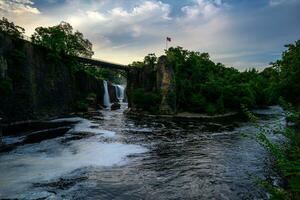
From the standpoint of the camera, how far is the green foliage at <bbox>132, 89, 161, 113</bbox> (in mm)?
51969

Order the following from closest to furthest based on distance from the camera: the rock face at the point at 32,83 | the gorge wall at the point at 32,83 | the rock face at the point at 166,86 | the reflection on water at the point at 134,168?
the reflection on water at the point at 134,168 → the gorge wall at the point at 32,83 → the rock face at the point at 32,83 → the rock face at the point at 166,86

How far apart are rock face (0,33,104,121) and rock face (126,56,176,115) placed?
14.2m

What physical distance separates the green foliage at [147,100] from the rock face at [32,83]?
11.4m

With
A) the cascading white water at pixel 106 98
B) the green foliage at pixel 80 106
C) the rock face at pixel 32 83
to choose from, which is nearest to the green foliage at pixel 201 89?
the green foliage at pixel 80 106

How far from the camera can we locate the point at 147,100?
52.4 metres

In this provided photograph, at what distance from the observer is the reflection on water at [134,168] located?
39.9ft

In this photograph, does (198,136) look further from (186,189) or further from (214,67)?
(214,67)

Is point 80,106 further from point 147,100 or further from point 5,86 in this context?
point 5,86

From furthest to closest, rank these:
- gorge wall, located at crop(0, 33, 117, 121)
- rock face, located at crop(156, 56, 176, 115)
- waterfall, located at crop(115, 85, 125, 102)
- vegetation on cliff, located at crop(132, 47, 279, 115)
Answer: waterfall, located at crop(115, 85, 125, 102)
vegetation on cliff, located at crop(132, 47, 279, 115)
rock face, located at crop(156, 56, 176, 115)
gorge wall, located at crop(0, 33, 117, 121)

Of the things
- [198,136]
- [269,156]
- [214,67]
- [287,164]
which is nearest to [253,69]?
[214,67]

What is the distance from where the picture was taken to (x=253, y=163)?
1698 centimetres

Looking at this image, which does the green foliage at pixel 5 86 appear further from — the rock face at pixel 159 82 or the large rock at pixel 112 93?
the large rock at pixel 112 93

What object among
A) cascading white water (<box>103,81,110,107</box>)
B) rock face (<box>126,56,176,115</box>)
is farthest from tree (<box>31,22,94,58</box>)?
rock face (<box>126,56,176,115</box>)

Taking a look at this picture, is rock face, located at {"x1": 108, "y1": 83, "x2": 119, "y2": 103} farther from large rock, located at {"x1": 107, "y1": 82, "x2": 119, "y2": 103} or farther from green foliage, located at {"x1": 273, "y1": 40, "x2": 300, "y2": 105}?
green foliage, located at {"x1": 273, "y1": 40, "x2": 300, "y2": 105}
